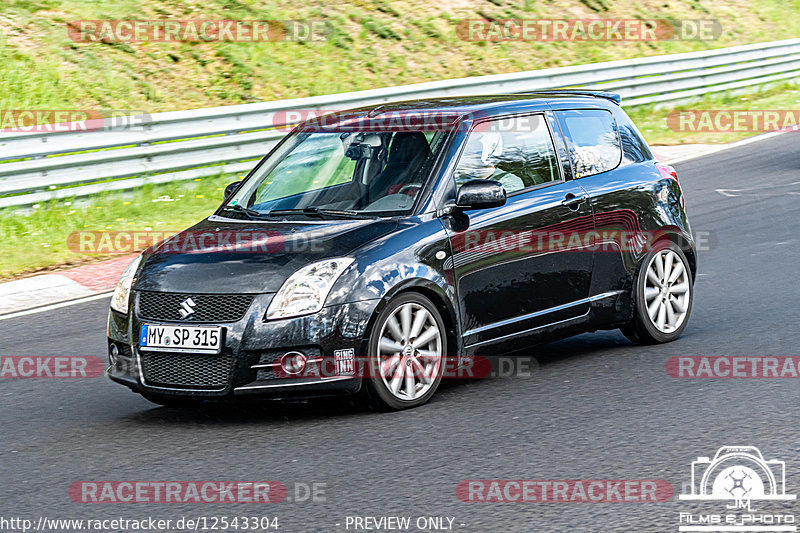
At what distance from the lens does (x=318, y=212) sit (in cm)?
693

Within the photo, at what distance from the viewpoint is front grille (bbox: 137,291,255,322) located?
19.9 feet

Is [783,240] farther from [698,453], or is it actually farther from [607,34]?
[607,34]

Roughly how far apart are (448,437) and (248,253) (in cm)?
147

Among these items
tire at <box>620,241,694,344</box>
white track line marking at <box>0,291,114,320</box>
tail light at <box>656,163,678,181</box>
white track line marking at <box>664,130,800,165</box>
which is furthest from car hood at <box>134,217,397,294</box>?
white track line marking at <box>664,130,800,165</box>

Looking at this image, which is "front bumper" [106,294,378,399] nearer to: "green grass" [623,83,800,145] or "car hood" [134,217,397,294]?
"car hood" [134,217,397,294]

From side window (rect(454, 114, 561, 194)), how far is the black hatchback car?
1 centimetres

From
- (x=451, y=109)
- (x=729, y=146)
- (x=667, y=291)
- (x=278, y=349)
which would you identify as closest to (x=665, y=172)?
(x=667, y=291)

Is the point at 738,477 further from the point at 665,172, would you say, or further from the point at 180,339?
the point at 665,172

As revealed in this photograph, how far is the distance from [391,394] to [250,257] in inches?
41.6

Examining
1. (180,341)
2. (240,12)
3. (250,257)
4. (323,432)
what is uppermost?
(240,12)

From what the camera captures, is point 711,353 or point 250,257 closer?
point 250,257

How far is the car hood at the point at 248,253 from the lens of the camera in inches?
242

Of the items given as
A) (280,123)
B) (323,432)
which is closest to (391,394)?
(323,432)

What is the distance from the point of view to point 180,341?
6168mm
